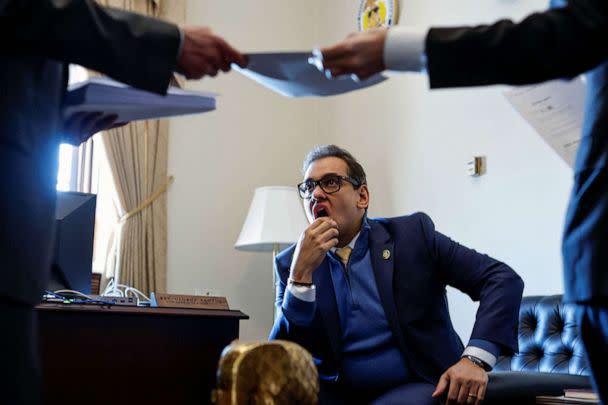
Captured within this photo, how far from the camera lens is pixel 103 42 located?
114 centimetres

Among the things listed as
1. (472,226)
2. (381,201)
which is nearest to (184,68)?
(472,226)

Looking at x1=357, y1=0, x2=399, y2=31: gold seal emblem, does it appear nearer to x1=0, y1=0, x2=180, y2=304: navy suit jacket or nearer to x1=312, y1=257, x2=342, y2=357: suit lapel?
x1=312, y1=257, x2=342, y2=357: suit lapel

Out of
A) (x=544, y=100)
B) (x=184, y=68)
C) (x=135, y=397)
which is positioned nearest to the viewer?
(x=184, y=68)

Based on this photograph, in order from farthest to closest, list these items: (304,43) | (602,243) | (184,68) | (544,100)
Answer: (304,43) → (544,100) → (184,68) → (602,243)

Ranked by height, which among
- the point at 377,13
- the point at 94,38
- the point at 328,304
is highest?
the point at 377,13

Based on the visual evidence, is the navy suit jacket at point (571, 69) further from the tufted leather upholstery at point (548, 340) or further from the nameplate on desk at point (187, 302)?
the tufted leather upholstery at point (548, 340)

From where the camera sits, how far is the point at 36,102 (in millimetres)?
1090

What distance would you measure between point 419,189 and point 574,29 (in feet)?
10.4

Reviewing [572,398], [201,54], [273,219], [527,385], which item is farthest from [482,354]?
[273,219]

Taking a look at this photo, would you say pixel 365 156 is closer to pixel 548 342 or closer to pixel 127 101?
pixel 548 342

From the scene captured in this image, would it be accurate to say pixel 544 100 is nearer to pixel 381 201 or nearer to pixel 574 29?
pixel 574 29

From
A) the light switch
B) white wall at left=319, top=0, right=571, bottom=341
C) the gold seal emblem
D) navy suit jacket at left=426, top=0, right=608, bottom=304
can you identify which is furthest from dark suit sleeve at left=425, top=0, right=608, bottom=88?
the gold seal emblem

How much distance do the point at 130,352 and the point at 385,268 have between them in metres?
0.87

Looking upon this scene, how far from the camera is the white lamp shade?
169 inches
